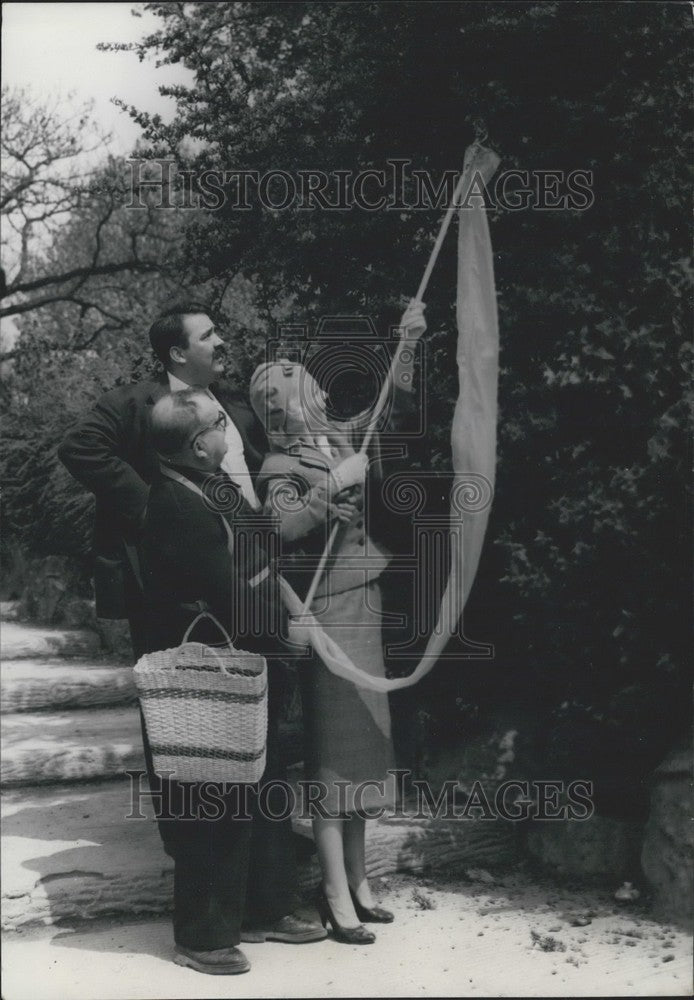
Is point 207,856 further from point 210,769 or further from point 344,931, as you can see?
point 344,931

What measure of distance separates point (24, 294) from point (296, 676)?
3.77 metres

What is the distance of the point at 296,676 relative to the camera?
14.5 ft

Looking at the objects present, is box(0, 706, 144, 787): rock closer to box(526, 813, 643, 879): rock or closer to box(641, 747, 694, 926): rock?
box(526, 813, 643, 879): rock

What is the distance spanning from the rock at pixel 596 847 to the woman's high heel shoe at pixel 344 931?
3.36 feet

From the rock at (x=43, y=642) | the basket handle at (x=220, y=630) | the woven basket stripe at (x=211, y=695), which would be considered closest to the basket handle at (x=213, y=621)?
the basket handle at (x=220, y=630)

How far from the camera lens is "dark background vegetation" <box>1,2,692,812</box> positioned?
4.39 m

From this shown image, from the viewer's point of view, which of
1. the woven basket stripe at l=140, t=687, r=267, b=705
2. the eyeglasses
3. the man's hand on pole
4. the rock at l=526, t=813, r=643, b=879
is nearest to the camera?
the woven basket stripe at l=140, t=687, r=267, b=705

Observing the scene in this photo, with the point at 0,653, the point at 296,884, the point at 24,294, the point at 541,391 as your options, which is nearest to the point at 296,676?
the point at 296,884

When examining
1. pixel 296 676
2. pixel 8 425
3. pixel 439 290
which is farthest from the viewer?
pixel 8 425

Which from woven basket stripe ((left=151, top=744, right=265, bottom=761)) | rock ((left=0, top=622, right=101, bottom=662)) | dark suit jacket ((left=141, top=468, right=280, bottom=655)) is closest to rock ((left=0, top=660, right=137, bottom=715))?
rock ((left=0, top=622, right=101, bottom=662))

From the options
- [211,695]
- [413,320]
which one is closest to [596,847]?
[211,695]

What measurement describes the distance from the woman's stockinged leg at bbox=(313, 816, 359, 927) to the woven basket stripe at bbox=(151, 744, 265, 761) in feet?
1.63

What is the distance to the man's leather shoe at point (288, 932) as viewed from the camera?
13.9 feet

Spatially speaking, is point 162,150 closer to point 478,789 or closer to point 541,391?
point 541,391
